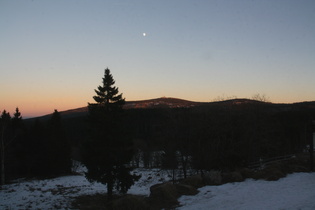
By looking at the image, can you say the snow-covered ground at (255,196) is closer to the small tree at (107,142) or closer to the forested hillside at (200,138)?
the small tree at (107,142)

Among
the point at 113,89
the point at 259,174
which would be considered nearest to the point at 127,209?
the point at 259,174

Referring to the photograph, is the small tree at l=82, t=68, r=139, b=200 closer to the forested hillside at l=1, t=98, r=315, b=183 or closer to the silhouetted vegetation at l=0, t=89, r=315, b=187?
the silhouetted vegetation at l=0, t=89, r=315, b=187

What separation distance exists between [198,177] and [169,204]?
13.0 ft

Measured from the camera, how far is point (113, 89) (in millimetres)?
19781

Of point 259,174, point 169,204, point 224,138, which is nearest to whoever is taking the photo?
point 169,204

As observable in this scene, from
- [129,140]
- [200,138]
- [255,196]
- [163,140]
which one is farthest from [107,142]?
[255,196]

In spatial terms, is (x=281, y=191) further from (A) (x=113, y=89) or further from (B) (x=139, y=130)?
(B) (x=139, y=130)

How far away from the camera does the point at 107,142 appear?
62.9 feet

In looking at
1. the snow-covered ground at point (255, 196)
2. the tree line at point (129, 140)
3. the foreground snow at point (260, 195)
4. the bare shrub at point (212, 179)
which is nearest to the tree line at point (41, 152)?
the tree line at point (129, 140)

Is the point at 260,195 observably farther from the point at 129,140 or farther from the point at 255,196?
the point at 129,140

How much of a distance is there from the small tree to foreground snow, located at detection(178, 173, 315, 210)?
318 inches

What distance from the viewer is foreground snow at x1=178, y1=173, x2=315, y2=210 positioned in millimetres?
9484

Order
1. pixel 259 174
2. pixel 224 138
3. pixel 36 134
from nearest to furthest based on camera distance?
A: pixel 259 174 < pixel 224 138 < pixel 36 134

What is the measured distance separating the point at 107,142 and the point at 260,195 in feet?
41.4
